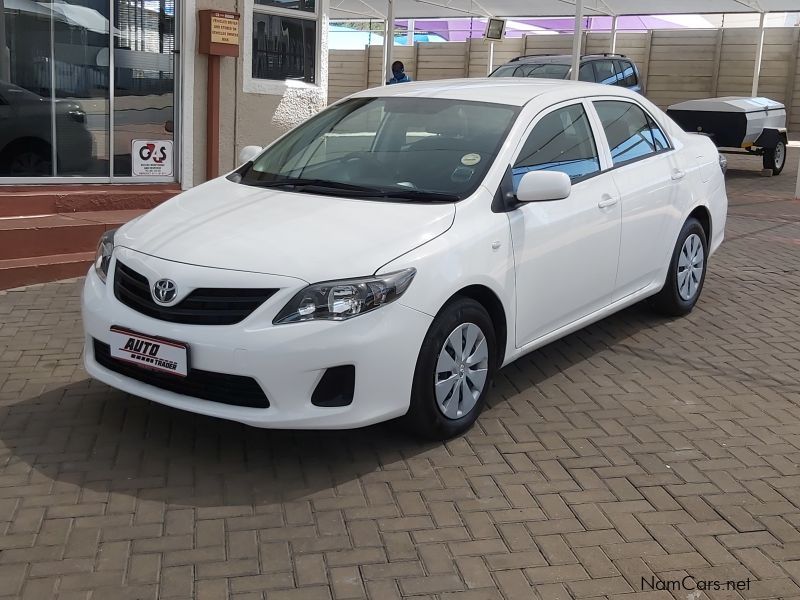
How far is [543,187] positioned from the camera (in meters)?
4.45

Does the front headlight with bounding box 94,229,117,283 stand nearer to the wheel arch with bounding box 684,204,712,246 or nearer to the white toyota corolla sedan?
the white toyota corolla sedan

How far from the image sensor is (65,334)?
19.1 ft

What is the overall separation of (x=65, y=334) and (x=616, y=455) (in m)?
3.49

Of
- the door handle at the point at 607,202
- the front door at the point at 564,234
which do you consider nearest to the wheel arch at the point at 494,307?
the front door at the point at 564,234

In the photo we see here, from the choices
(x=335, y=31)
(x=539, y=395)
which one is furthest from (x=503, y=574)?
Result: (x=335, y=31)

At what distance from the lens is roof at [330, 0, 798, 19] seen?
22000mm

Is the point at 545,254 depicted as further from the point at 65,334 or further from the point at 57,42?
the point at 57,42

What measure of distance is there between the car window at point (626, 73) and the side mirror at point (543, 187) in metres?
13.3

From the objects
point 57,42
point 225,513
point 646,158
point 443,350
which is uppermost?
point 57,42

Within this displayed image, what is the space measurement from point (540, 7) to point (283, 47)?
16595mm

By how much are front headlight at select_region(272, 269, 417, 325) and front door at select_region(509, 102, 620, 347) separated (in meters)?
0.96

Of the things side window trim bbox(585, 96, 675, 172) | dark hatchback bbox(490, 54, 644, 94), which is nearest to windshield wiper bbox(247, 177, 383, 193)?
side window trim bbox(585, 96, 675, 172)

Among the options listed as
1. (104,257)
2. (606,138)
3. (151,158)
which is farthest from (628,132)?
(151,158)

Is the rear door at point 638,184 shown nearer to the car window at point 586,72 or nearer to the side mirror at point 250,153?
the side mirror at point 250,153
